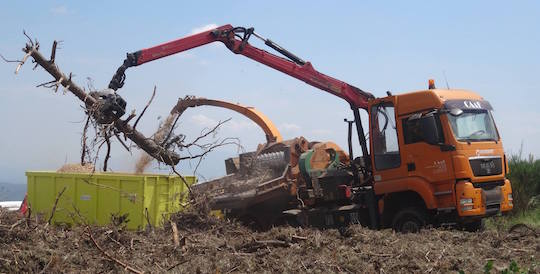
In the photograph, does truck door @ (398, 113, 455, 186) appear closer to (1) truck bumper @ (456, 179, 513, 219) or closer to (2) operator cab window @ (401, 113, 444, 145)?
(2) operator cab window @ (401, 113, 444, 145)

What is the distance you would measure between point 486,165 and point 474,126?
73 centimetres

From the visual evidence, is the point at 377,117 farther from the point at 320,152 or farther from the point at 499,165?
the point at 499,165

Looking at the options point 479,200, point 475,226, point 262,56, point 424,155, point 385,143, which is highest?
point 262,56

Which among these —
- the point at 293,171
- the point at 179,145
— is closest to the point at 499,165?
the point at 293,171

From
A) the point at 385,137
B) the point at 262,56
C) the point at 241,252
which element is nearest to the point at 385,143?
the point at 385,137

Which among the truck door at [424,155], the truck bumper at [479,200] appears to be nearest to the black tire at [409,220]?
the truck door at [424,155]

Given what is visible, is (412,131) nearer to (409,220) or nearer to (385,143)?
(385,143)

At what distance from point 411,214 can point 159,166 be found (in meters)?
4.81

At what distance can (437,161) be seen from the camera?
1038 cm

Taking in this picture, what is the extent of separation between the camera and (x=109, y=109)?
11.1 metres

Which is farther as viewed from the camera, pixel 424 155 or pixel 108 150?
pixel 108 150

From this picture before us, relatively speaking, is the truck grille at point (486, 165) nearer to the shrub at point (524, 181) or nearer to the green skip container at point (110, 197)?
the green skip container at point (110, 197)

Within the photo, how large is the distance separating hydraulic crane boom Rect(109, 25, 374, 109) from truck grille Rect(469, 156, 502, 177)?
3080 mm

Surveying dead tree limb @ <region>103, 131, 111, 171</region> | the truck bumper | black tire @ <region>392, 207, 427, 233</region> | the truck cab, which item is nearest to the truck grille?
the truck cab
